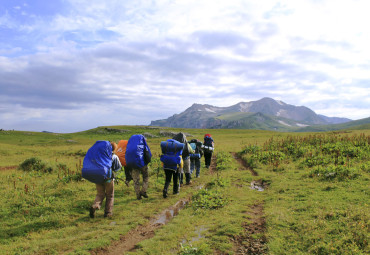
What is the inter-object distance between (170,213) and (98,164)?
12.5 feet

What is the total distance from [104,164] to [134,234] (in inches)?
118

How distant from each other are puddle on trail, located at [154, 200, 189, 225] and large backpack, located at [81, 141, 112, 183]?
9.13 ft

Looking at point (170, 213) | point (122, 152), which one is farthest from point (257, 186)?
point (122, 152)

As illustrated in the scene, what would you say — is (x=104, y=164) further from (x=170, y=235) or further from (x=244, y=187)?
(x=244, y=187)

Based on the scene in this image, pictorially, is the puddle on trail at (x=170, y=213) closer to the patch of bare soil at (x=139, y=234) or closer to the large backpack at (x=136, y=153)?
the patch of bare soil at (x=139, y=234)

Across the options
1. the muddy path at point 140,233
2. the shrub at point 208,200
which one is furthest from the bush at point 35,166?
the shrub at point 208,200

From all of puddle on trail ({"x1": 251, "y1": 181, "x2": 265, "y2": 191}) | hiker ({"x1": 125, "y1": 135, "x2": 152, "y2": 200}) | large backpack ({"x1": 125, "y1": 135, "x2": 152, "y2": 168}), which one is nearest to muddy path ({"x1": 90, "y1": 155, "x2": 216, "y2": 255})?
hiker ({"x1": 125, "y1": 135, "x2": 152, "y2": 200})

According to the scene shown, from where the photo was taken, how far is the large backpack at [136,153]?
10883 mm

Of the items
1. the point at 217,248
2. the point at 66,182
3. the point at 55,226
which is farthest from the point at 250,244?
the point at 66,182

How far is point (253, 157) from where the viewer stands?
2175cm

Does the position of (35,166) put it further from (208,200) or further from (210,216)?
(210,216)

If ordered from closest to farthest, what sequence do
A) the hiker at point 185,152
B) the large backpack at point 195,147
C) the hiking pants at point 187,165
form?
the hiker at point 185,152
the hiking pants at point 187,165
the large backpack at point 195,147

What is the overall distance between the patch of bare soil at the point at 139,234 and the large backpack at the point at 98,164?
249 cm

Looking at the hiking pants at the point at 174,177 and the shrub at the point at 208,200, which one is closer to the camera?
the shrub at the point at 208,200
